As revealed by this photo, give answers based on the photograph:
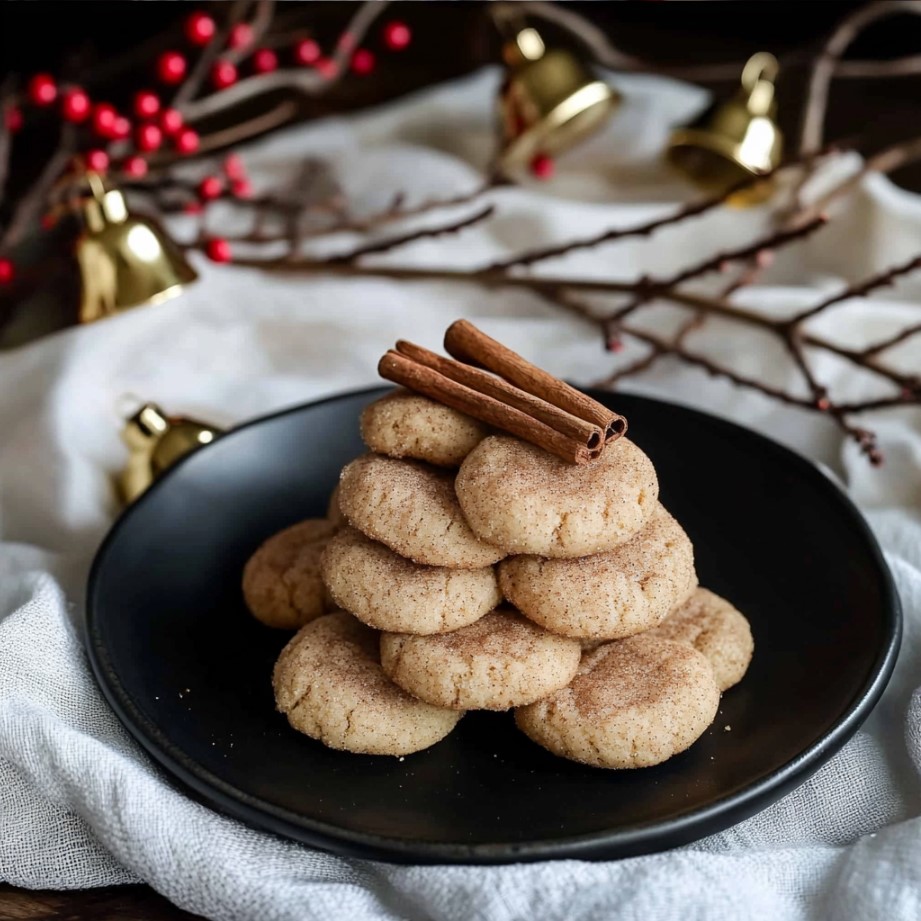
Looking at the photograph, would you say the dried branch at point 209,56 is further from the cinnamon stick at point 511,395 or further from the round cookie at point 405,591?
the round cookie at point 405,591

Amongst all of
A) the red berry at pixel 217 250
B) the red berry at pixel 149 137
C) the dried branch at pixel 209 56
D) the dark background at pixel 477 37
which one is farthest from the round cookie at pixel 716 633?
the dark background at pixel 477 37

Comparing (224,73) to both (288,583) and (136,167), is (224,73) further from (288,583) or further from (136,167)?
(288,583)

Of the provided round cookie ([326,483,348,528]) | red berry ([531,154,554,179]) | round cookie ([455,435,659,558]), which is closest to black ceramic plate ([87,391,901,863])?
round cookie ([326,483,348,528])

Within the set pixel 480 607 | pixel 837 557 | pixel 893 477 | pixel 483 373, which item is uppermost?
pixel 483 373

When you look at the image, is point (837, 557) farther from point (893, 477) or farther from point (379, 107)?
point (379, 107)

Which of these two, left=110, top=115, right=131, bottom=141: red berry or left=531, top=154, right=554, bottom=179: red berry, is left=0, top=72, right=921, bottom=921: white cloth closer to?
left=531, top=154, right=554, bottom=179: red berry

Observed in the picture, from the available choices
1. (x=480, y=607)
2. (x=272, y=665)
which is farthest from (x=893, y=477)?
(x=272, y=665)

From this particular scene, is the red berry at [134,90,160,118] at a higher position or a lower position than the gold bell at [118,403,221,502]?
higher
